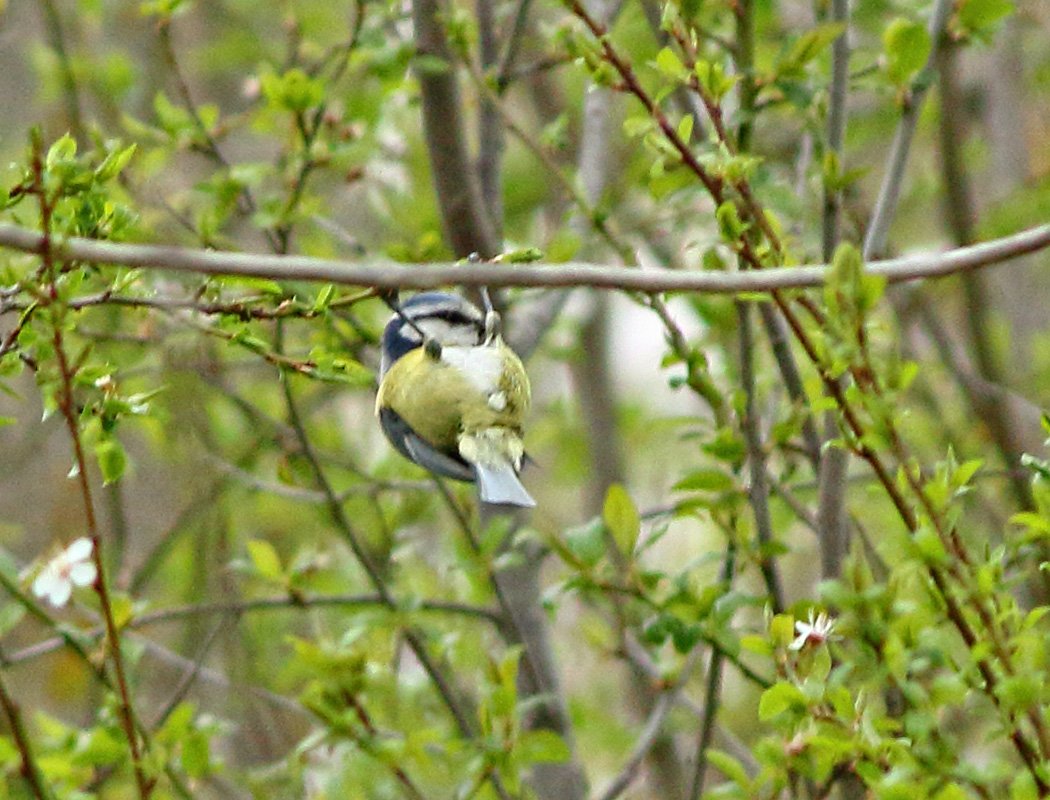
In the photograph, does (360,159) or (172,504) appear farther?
(172,504)

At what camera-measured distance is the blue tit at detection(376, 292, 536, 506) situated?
2.24 meters

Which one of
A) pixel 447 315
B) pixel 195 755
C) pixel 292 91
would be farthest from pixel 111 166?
pixel 195 755

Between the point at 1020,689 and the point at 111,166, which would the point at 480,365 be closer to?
the point at 111,166

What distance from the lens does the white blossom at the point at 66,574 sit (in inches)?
73.3

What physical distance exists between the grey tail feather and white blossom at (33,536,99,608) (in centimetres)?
56

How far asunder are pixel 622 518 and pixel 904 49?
34.8 inches

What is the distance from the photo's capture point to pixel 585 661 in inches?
190

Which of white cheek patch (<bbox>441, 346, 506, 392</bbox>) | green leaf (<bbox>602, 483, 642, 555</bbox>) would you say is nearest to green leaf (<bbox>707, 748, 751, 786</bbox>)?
green leaf (<bbox>602, 483, 642, 555</bbox>)

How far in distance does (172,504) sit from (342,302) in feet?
10.4

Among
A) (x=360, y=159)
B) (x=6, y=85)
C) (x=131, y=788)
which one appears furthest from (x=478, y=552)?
(x=6, y=85)

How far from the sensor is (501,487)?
2057 millimetres

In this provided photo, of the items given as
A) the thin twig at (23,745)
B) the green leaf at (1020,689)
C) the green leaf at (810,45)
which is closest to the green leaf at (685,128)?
the green leaf at (810,45)

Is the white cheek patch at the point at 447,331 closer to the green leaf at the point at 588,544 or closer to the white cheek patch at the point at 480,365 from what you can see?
the white cheek patch at the point at 480,365

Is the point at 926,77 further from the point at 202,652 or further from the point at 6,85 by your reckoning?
the point at 6,85
